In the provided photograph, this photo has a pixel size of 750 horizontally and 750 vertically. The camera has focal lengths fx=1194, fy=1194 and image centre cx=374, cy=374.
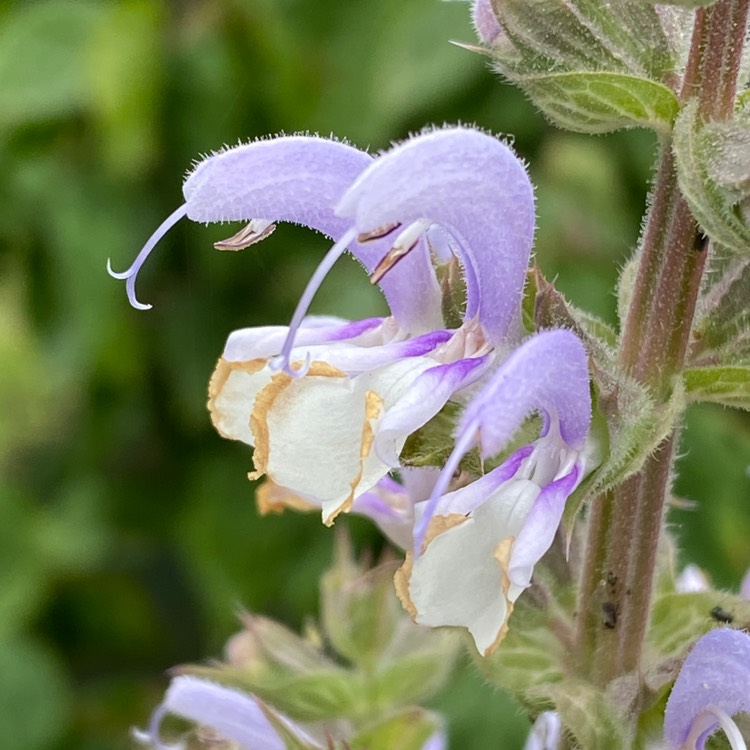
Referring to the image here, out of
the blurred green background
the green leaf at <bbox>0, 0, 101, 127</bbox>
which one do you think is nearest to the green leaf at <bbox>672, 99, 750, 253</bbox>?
the blurred green background

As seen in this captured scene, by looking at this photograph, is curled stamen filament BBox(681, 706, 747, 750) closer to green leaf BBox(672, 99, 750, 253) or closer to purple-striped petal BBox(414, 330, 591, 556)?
purple-striped petal BBox(414, 330, 591, 556)

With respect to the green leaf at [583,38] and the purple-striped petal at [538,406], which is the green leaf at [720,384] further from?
the green leaf at [583,38]

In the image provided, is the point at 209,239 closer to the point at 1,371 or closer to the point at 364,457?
the point at 1,371

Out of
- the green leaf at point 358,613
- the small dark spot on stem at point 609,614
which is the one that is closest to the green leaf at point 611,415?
the small dark spot on stem at point 609,614

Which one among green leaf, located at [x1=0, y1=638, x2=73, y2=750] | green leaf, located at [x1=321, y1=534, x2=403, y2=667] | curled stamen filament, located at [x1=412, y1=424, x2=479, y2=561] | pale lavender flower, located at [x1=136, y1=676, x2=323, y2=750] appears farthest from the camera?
green leaf, located at [x1=0, y1=638, x2=73, y2=750]

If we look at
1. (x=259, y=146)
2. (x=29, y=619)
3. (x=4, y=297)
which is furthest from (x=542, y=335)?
(x=4, y=297)

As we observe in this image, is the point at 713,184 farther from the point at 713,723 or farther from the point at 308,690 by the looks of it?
the point at 308,690
